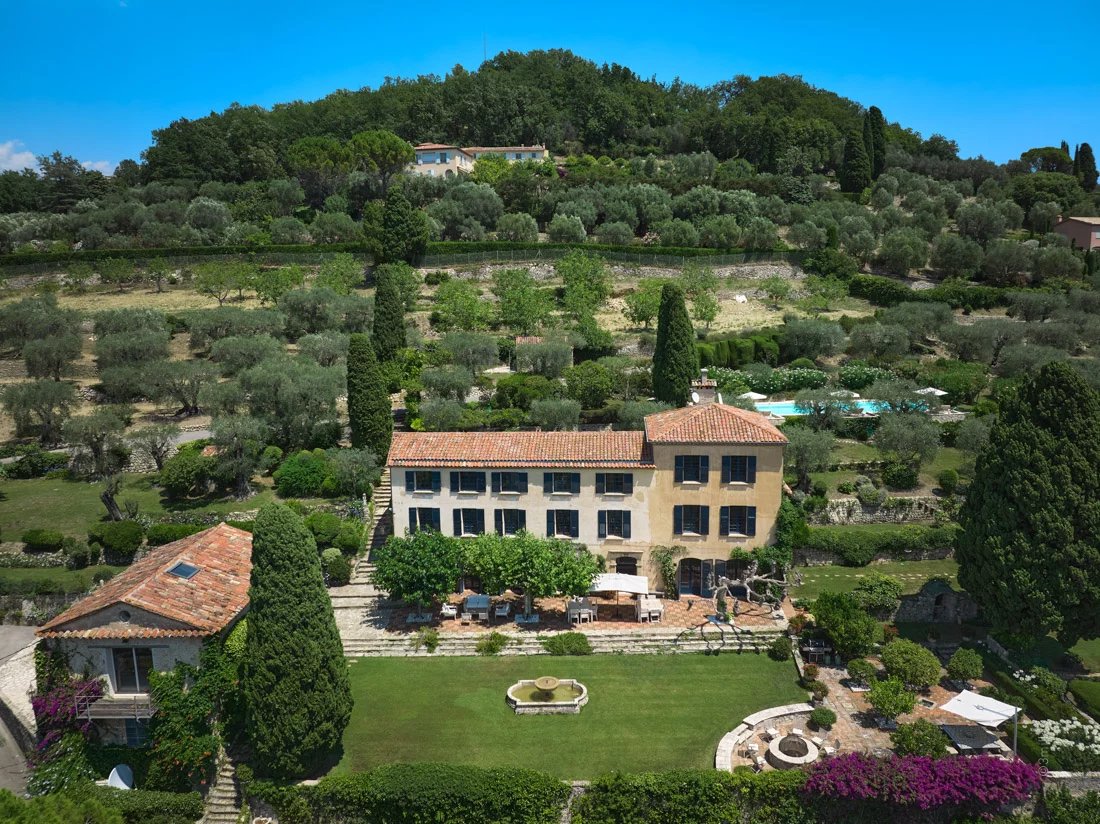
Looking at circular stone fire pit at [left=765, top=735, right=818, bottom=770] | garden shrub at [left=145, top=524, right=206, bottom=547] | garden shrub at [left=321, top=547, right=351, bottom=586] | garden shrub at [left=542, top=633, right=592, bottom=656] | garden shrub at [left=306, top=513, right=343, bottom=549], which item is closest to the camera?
circular stone fire pit at [left=765, top=735, right=818, bottom=770]

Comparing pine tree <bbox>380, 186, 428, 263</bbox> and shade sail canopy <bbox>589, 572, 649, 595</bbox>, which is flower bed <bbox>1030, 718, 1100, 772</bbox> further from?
pine tree <bbox>380, 186, 428, 263</bbox>

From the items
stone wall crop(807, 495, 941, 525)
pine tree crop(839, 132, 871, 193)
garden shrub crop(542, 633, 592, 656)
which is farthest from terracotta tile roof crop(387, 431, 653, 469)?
pine tree crop(839, 132, 871, 193)

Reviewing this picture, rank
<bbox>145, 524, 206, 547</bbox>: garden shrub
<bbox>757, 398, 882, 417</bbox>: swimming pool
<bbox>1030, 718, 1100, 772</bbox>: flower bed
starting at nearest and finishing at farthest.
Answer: <bbox>1030, 718, 1100, 772</bbox>: flower bed < <bbox>145, 524, 206, 547</bbox>: garden shrub < <bbox>757, 398, 882, 417</bbox>: swimming pool

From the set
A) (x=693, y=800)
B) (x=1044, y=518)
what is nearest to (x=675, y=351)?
(x=1044, y=518)

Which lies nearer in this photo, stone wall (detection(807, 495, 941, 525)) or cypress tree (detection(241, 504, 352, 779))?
cypress tree (detection(241, 504, 352, 779))

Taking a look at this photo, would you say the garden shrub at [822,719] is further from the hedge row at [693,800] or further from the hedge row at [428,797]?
the hedge row at [428,797]

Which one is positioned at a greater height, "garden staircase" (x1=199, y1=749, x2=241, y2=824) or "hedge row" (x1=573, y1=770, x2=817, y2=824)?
"hedge row" (x1=573, y1=770, x2=817, y2=824)
